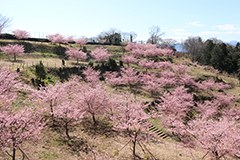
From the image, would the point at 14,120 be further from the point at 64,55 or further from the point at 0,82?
the point at 64,55

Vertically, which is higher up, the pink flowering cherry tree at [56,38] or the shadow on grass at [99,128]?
the pink flowering cherry tree at [56,38]

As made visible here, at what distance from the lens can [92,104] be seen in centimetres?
1448

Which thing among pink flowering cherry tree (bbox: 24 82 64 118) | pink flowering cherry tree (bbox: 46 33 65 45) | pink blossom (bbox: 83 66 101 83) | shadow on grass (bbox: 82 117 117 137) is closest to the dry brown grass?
shadow on grass (bbox: 82 117 117 137)

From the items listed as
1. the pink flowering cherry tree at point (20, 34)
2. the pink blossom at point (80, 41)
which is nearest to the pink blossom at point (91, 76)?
the pink blossom at point (80, 41)

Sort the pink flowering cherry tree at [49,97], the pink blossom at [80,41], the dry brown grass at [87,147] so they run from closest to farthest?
the dry brown grass at [87,147]
the pink flowering cherry tree at [49,97]
the pink blossom at [80,41]

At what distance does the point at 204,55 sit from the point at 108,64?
45.0 m

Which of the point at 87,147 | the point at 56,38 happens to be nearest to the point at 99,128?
the point at 87,147

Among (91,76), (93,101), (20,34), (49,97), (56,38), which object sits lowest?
(93,101)

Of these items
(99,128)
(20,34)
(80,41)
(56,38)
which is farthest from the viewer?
(80,41)

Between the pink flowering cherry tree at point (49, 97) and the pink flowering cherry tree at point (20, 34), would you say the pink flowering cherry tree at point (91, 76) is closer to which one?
the pink flowering cherry tree at point (49, 97)

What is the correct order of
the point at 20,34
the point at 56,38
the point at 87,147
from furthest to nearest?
1. the point at 56,38
2. the point at 20,34
3. the point at 87,147

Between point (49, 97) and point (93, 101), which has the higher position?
point (49, 97)

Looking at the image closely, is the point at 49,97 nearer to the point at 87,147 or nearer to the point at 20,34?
the point at 87,147

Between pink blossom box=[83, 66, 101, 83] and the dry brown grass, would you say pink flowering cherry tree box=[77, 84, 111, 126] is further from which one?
pink blossom box=[83, 66, 101, 83]
